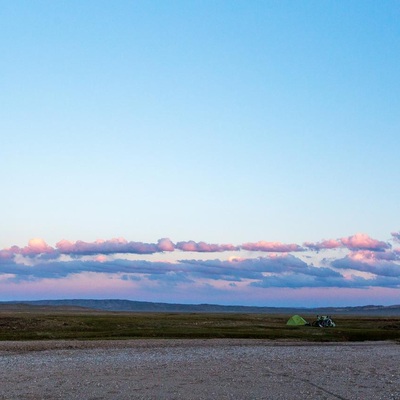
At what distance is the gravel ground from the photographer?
2556 cm

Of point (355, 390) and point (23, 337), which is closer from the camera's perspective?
point (355, 390)

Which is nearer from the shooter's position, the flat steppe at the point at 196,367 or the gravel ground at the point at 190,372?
the gravel ground at the point at 190,372

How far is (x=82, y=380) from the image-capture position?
1137 inches

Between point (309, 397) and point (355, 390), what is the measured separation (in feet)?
10.3

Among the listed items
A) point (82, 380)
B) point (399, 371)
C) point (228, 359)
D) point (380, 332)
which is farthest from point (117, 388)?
point (380, 332)

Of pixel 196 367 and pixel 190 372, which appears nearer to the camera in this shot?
pixel 190 372

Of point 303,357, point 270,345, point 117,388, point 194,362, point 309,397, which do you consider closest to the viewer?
point 309,397

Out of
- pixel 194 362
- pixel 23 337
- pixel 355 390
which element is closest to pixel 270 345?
pixel 194 362

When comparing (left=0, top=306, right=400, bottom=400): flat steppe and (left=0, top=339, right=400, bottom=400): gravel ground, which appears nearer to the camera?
(left=0, top=339, right=400, bottom=400): gravel ground

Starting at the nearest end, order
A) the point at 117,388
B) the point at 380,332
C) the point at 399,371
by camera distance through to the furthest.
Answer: the point at 117,388 < the point at 399,371 < the point at 380,332

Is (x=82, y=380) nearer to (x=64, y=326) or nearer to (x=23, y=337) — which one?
(x=23, y=337)

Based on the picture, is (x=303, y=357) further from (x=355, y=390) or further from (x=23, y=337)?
(x=23, y=337)

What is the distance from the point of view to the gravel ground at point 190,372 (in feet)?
83.9

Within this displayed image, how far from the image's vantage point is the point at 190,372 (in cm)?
3216
